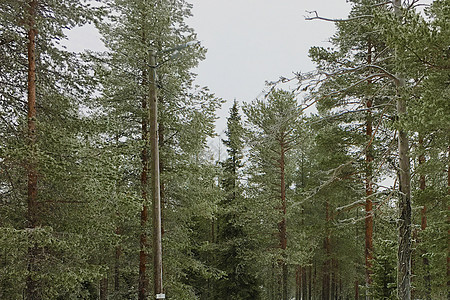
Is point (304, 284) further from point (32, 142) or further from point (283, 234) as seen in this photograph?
point (32, 142)

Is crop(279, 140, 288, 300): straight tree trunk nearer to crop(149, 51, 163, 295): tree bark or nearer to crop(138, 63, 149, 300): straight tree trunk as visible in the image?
crop(138, 63, 149, 300): straight tree trunk

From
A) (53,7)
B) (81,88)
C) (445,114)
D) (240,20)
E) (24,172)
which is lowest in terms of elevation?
(24,172)

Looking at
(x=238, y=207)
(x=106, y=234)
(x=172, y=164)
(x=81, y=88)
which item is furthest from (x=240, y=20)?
(x=106, y=234)

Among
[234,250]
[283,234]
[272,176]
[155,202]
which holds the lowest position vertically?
[234,250]

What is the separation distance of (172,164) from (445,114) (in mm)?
7598

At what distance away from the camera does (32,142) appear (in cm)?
647

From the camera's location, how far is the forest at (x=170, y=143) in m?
5.92

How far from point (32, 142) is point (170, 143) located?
4735 mm

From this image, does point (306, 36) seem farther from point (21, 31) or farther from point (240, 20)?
point (240, 20)

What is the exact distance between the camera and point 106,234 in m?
7.26

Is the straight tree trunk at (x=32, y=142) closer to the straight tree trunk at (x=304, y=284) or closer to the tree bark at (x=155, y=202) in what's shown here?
the tree bark at (x=155, y=202)

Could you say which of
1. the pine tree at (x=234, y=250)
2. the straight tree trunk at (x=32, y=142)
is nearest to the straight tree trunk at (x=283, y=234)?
the pine tree at (x=234, y=250)

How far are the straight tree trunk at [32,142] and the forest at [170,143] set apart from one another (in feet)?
0.09

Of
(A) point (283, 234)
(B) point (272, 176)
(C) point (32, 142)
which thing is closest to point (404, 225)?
(C) point (32, 142)
